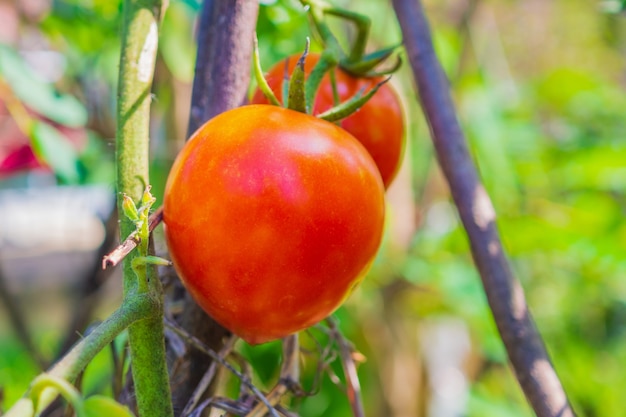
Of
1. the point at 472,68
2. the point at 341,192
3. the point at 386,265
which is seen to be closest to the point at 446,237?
the point at 386,265

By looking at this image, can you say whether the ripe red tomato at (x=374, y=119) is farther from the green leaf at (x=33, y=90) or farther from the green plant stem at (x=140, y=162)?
the green leaf at (x=33, y=90)

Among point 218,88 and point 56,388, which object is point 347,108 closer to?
point 218,88

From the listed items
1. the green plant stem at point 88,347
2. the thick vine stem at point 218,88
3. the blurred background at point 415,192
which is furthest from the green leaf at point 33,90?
the green plant stem at point 88,347

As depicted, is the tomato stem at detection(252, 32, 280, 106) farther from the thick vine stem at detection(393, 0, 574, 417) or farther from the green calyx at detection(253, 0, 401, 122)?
the thick vine stem at detection(393, 0, 574, 417)

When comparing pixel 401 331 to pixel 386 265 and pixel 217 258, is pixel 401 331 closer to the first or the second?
pixel 386 265

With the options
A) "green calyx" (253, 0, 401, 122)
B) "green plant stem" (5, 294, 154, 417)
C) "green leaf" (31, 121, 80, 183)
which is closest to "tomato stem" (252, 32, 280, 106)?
"green calyx" (253, 0, 401, 122)

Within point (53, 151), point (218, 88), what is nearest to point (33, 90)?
point (53, 151)
